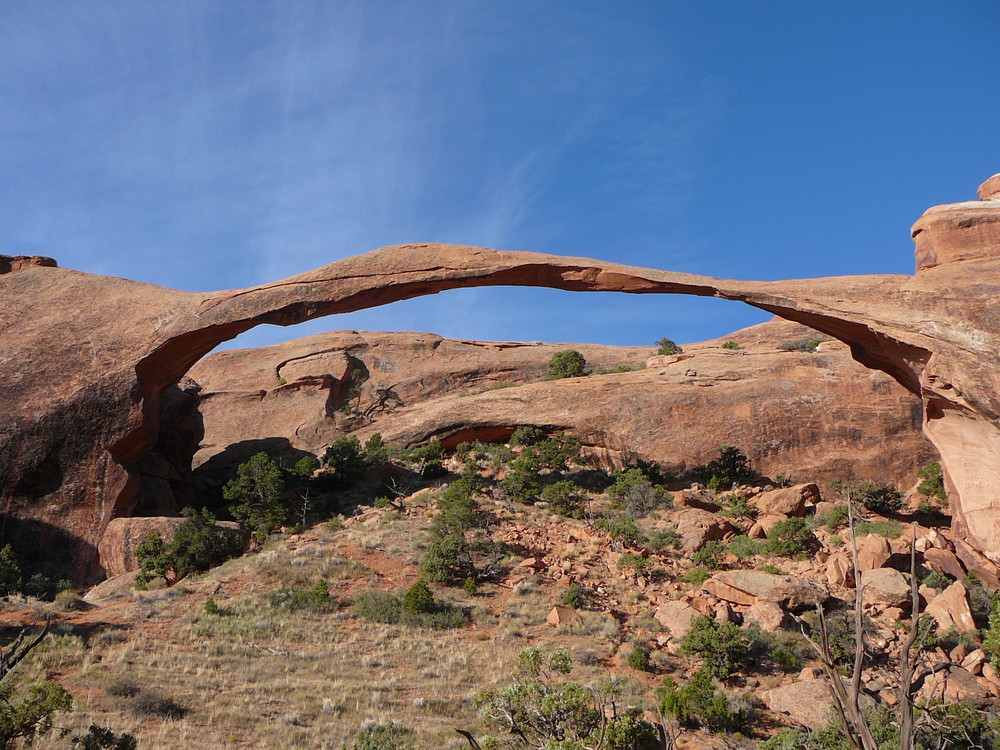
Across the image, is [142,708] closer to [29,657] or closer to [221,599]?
[29,657]

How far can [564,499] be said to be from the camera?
2031 cm

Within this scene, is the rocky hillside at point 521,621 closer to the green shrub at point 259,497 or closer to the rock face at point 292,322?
the green shrub at point 259,497

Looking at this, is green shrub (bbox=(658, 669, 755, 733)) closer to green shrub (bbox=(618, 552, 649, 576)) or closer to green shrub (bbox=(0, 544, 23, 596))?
green shrub (bbox=(618, 552, 649, 576))

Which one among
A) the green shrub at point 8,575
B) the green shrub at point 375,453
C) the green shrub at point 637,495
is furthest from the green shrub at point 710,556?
the green shrub at point 8,575

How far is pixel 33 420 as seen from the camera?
16.6 m

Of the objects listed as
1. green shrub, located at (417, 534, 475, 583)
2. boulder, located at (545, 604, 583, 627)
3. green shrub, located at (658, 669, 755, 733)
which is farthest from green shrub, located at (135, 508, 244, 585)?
green shrub, located at (658, 669, 755, 733)

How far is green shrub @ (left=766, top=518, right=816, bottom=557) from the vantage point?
55.4ft

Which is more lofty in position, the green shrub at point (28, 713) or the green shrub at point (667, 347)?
the green shrub at point (667, 347)

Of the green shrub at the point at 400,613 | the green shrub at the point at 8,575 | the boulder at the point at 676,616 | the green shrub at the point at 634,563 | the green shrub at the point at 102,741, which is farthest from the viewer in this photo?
the green shrub at the point at 634,563

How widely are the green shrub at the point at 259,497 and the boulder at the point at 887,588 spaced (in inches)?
544

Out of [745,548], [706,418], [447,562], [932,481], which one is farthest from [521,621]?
[932,481]

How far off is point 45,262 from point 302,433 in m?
14.5

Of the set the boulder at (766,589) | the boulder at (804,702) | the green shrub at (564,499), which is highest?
the green shrub at (564,499)

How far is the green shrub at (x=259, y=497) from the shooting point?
18797 mm
